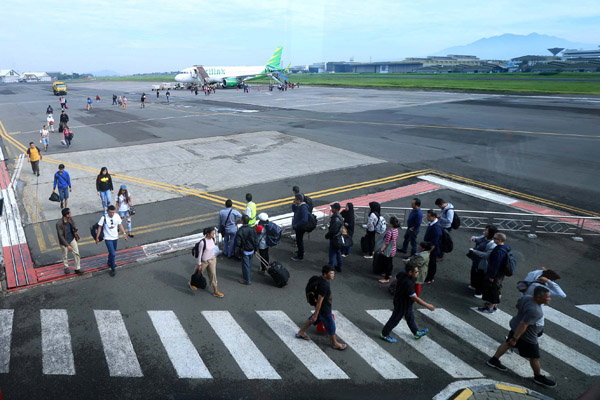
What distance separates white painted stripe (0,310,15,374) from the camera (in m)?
6.66

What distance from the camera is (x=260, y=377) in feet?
21.0

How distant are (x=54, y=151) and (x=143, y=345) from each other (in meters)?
21.8

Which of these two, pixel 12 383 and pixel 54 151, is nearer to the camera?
pixel 12 383

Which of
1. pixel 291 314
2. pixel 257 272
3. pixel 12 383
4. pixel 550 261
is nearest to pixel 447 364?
pixel 291 314

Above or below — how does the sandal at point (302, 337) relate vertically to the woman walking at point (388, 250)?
below

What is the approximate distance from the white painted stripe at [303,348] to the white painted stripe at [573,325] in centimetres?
489

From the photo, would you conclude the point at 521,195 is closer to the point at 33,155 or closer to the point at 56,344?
the point at 56,344

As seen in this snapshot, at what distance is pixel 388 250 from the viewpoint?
31.1 feet

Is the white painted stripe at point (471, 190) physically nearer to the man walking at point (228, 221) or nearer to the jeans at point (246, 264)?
the man walking at point (228, 221)

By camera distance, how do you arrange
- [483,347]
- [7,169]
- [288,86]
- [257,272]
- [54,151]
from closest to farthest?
[483,347], [257,272], [7,169], [54,151], [288,86]

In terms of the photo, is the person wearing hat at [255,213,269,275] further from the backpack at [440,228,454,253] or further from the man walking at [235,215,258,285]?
the backpack at [440,228,454,253]

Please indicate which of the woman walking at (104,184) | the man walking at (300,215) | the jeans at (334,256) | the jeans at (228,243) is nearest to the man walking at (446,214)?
the jeans at (334,256)

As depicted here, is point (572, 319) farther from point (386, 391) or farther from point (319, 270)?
point (319, 270)

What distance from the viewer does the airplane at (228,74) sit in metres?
79.7
